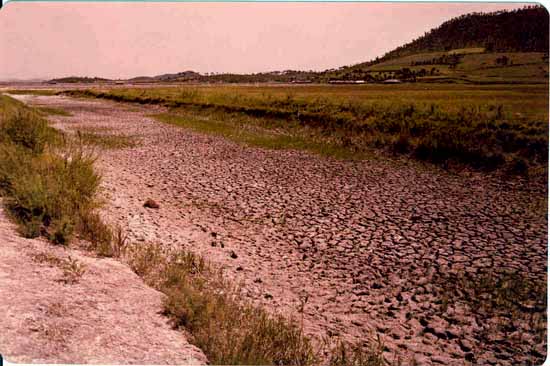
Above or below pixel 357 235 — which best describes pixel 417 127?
above

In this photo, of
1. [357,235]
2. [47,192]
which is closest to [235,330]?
[357,235]

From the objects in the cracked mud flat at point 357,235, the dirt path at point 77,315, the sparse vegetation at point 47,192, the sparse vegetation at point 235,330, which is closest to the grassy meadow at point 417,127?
the cracked mud flat at point 357,235

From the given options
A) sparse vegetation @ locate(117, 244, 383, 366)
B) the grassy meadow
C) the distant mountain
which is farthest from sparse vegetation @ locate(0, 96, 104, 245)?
the grassy meadow

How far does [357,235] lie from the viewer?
7832mm

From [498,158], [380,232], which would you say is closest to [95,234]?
[380,232]

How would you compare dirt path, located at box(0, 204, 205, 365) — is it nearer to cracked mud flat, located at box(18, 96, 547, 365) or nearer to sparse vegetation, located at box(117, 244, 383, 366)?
sparse vegetation, located at box(117, 244, 383, 366)

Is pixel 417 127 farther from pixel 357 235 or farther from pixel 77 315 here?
pixel 77 315

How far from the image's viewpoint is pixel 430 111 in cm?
1973

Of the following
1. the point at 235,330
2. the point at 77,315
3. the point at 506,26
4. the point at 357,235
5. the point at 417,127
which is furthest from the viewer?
the point at 417,127

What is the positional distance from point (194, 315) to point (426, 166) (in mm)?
11573

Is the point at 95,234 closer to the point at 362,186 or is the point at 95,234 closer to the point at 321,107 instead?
the point at 362,186

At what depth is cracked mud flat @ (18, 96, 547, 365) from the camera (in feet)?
16.5

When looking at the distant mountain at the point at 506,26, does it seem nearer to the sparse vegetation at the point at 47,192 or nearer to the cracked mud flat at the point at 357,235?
the cracked mud flat at the point at 357,235

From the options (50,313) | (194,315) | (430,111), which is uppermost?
(430,111)
